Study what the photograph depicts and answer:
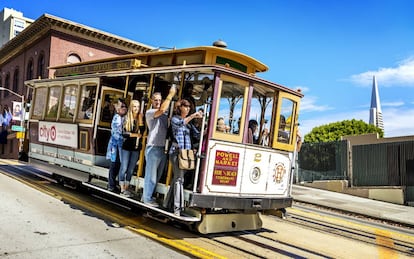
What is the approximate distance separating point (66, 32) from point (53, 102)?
22.0 metres

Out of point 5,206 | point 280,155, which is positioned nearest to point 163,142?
point 280,155

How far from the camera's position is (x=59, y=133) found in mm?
9867

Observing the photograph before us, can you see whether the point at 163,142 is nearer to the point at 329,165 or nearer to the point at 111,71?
the point at 111,71

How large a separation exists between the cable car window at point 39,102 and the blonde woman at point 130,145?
4.54 metres

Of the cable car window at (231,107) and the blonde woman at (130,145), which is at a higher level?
the cable car window at (231,107)

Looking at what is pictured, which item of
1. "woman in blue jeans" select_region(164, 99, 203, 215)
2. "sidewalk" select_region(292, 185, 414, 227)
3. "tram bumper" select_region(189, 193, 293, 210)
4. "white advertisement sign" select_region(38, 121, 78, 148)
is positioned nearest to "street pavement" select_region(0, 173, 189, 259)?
"woman in blue jeans" select_region(164, 99, 203, 215)

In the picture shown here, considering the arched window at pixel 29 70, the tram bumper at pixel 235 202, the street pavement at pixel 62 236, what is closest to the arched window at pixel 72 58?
the arched window at pixel 29 70

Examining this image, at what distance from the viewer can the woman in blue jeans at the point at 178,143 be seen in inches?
244

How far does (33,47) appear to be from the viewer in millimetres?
32812

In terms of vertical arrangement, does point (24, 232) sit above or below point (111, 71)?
below

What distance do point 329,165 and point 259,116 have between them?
14.0 meters

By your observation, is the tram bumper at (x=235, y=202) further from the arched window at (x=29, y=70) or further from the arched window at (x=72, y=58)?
the arched window at (x=29, y=70)

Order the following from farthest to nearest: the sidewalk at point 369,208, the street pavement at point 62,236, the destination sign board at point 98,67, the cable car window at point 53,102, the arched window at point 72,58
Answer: the arched window at point 72,58 < the sidewalk at point 369,208 < the cable car window at point 53,102 < the destination sign board at point 98,67 < the street pavement at point 62,236

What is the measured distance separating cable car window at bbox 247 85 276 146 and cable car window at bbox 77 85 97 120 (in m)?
3.87
